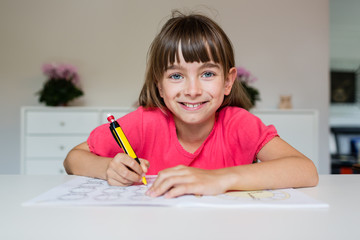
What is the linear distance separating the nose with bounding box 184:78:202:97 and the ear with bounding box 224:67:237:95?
134 millimetres

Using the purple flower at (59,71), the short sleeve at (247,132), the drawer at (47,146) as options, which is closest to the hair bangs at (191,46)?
the short sleeve at (247,132)

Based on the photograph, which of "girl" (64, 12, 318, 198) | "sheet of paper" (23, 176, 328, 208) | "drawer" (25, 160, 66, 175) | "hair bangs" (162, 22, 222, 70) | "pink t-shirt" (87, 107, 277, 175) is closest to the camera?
"sheet of paper" (23, 176, 328, 208)

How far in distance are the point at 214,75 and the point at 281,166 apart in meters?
0.33

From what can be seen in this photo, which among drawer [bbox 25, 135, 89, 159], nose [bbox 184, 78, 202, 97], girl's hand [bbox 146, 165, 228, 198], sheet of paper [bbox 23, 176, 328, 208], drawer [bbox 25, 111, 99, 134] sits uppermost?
nose [bbox 184, 78, 202, 97]

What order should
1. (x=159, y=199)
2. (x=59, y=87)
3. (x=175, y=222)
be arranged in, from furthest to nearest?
1. (x=59, y=87)
2. (x=159, y=199)
3. (x=175, y=222)

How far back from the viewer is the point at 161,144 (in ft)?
3.29

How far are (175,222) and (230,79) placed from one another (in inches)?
25.7

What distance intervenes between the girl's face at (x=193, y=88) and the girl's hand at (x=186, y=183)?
326mm

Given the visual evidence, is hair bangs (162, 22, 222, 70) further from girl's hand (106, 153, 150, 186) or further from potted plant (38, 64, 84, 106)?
potted plant (38, 64, 84, 106)

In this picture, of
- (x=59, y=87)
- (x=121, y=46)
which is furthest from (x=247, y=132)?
(x=121, y=46)

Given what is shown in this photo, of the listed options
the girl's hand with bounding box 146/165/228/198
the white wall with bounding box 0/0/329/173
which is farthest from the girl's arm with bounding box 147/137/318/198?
the white wall with bounding box 0/0/329/173

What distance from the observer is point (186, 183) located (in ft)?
1.70

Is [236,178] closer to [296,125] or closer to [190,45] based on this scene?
[190,45]

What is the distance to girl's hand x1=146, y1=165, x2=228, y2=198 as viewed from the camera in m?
0.51
